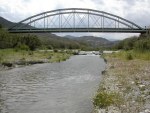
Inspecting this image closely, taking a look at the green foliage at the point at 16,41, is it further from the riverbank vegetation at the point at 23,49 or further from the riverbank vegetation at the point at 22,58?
the riverbank vegetation at the point at 22,58

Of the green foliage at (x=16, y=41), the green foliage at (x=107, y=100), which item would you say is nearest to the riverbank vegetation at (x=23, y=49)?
the green foliage at (x=16, y=41)

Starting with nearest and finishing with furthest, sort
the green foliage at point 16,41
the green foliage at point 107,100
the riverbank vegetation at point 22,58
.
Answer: the green foliage at point 107,100 → the riverbank vegetation at point 22,58 → the green foliage at point 16,41

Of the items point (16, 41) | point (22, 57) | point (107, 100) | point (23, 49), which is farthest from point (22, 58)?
point (107, 100)

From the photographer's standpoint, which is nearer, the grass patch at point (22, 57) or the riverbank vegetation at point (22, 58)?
Result: the riverbank vegetation at point (22, 58)

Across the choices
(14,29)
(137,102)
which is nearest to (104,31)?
(14,29)

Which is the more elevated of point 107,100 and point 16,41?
point 16,41

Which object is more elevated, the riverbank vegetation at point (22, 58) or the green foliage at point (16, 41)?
the green foliage at point (16, 41)

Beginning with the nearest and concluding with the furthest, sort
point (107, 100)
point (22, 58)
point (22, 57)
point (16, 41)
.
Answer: point (107, 100) < point (22, 58) < point (22, 57) < point (16, 41)

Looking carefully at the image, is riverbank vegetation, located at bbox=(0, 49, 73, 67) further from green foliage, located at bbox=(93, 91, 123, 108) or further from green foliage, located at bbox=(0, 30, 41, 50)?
green foliage, located at bbox=(93, 91, 123, 108)

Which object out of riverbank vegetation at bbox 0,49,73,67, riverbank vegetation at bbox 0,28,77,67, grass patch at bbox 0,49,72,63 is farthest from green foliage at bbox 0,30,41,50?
riverbank vegetation at bbox 0,49,73,67

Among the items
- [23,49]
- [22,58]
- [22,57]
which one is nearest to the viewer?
[22,58]

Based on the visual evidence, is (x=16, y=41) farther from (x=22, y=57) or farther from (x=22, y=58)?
(x=22, y=58)

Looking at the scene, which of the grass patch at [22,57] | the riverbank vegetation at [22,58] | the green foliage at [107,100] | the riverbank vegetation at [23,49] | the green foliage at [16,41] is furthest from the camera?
the green foliage at [16,41]

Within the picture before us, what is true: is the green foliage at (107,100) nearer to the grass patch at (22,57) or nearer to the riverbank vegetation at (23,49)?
the grass patch at (22,57)
